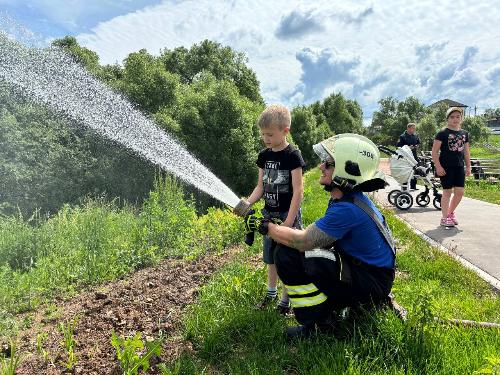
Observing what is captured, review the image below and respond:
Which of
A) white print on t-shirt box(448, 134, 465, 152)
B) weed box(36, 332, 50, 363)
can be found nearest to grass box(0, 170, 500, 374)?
weed box(36, 332, 50, 363)

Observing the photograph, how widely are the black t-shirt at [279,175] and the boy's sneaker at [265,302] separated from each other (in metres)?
0.86

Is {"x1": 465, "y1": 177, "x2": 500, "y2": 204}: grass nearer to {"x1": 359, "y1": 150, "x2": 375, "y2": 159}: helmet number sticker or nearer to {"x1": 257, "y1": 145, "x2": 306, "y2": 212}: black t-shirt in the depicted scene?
{"x1": 257, "y1": 145, "x2": 306, "y2": 212}: black t-shirt

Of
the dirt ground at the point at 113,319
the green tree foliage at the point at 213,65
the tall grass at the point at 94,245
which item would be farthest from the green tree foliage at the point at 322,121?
the dirt ground at the point at 113,319

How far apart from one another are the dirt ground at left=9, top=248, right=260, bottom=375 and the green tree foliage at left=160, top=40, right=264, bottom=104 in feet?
142

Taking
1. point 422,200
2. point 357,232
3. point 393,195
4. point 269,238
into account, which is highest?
point 357,232

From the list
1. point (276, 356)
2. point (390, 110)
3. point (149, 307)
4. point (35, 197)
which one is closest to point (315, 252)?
point (276, 356)

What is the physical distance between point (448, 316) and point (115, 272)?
4258mm

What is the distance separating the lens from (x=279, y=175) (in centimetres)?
410

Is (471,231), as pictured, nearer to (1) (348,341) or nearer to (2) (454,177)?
(2) (454,177)

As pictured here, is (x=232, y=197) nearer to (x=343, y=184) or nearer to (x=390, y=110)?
(x=343, y=184)

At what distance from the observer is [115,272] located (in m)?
6.02

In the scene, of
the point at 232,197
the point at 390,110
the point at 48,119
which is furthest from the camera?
the point at 390,110

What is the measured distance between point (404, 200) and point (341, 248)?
823 centimetres

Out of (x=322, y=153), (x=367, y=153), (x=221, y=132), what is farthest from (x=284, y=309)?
(x=221, y=132)
